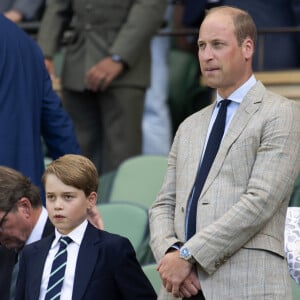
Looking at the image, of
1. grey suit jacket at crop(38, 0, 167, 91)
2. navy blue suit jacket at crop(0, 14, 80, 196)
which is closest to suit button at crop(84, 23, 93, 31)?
grey suit jacket at crop(38, 0, 167, 91)

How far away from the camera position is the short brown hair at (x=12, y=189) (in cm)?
425

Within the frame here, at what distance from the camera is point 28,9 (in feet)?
26.4

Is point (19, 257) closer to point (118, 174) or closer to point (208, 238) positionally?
point (208, 238)

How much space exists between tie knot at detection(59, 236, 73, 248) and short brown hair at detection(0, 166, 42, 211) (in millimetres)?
338

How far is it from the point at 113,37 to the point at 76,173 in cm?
331

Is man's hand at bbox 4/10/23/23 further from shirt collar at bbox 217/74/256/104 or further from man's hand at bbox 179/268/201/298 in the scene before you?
man's hand at bbox 179/268/201/298

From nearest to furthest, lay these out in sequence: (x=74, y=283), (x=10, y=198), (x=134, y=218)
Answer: (x=74, y=283)
(x=10, y=198)
(x=134, y=218)

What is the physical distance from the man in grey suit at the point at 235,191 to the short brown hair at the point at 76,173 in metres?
0.29

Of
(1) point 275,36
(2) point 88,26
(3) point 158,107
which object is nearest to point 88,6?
(2) point 88,26

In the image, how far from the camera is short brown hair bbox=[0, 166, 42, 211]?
4254 mm

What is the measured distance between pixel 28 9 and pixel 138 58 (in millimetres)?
1277

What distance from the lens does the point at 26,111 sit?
5117 millimetres

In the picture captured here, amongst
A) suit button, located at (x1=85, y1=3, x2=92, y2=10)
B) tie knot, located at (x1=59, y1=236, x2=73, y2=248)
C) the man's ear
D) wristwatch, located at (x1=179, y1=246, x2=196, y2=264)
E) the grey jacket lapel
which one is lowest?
tie knot, located at (x1=59, y1=236, x2=73, y2=248)

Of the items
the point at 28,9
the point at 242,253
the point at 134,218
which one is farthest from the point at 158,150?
the point at 242,253
